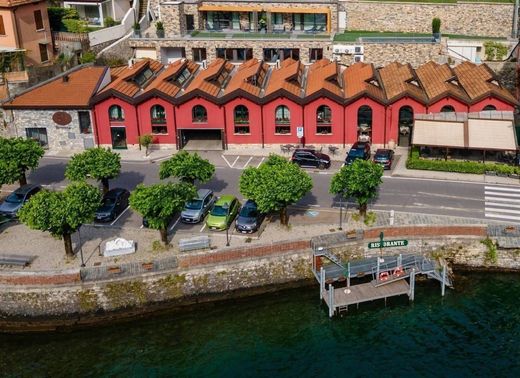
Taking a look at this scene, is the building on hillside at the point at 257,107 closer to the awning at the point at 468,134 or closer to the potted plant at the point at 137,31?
the awning at the point at 468,134

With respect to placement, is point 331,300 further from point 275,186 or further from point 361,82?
point 361,82

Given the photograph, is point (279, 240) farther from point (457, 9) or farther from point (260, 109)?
point (457, 9)

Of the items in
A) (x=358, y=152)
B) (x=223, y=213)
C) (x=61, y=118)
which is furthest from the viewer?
(x=61, y=118)

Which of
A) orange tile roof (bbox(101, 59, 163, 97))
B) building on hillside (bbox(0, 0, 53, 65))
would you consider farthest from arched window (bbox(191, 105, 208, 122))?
building on hillside (bbox(0, 0, 53, 65))

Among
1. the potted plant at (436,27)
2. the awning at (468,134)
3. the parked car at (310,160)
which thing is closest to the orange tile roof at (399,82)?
the awning at (468,134)

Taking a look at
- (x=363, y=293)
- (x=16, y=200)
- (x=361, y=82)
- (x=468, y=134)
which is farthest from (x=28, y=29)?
(x=363, y=293)

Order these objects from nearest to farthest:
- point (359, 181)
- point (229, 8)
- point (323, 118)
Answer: point (359, 181), point (323, 118), point (229, 8)
